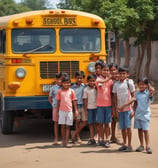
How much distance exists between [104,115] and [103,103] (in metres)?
0.22

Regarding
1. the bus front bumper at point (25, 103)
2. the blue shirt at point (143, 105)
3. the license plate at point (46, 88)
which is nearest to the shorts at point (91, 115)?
the bus front bumper at point (25, 103)

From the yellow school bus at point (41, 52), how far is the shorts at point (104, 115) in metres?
1.31

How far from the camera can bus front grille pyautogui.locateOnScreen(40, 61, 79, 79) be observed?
34.0 feet

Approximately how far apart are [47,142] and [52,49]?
189cm

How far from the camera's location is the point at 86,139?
10.5 m

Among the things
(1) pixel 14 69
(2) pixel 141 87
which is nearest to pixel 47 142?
(1) pixel 14 69

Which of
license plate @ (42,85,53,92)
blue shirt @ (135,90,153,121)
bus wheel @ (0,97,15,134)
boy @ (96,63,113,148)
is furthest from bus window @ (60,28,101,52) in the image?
blue shirt @ (135,90,153,121)

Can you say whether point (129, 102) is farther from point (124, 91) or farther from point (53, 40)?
point (53, 40)

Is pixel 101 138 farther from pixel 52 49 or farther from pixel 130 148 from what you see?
pixel 52 49

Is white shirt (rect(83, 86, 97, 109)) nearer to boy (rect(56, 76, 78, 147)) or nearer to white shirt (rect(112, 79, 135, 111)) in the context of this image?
boy (rect(56, 76, 78, 147))

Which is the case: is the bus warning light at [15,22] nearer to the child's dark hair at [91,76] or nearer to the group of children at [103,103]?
the group of children at [103,103]

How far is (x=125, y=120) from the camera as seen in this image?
8.82m

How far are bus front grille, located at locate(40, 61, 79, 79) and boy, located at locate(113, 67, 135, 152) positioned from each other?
164 cm

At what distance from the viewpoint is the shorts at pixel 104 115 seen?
9.28m
